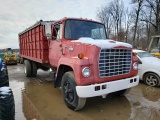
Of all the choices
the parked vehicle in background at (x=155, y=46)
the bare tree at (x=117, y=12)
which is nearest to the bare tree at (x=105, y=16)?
the bare tree at (x=117, y=12)

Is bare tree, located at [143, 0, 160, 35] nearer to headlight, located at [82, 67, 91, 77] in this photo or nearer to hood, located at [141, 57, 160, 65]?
hood, located at [141, 57, 160, 65]

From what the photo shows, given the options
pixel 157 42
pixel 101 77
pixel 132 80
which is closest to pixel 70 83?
pixel 101 77

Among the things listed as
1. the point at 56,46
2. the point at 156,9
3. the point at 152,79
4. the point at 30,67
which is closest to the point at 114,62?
the point at 56,46

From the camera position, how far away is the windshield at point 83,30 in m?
5.35

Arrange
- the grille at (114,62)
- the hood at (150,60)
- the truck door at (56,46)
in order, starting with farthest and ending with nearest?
the hood at (150,60) < the truck door at (56,46) < the grille at (114,62)

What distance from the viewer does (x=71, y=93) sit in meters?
4.59

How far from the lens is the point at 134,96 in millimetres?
5922

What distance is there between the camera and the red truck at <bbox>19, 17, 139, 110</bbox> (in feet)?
13.4

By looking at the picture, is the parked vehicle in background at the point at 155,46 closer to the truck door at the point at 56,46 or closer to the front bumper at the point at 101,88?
the front bumper at the point at 101,88

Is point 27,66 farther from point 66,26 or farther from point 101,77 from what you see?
point 101,77

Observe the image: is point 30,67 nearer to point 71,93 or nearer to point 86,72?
point 71,93

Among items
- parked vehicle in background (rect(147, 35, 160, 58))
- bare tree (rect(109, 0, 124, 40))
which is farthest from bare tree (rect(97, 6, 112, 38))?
parked vehicle in background (rect(147, 35, 160, 58))

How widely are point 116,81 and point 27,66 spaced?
6.26m

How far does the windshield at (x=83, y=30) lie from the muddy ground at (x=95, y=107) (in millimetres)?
2131
